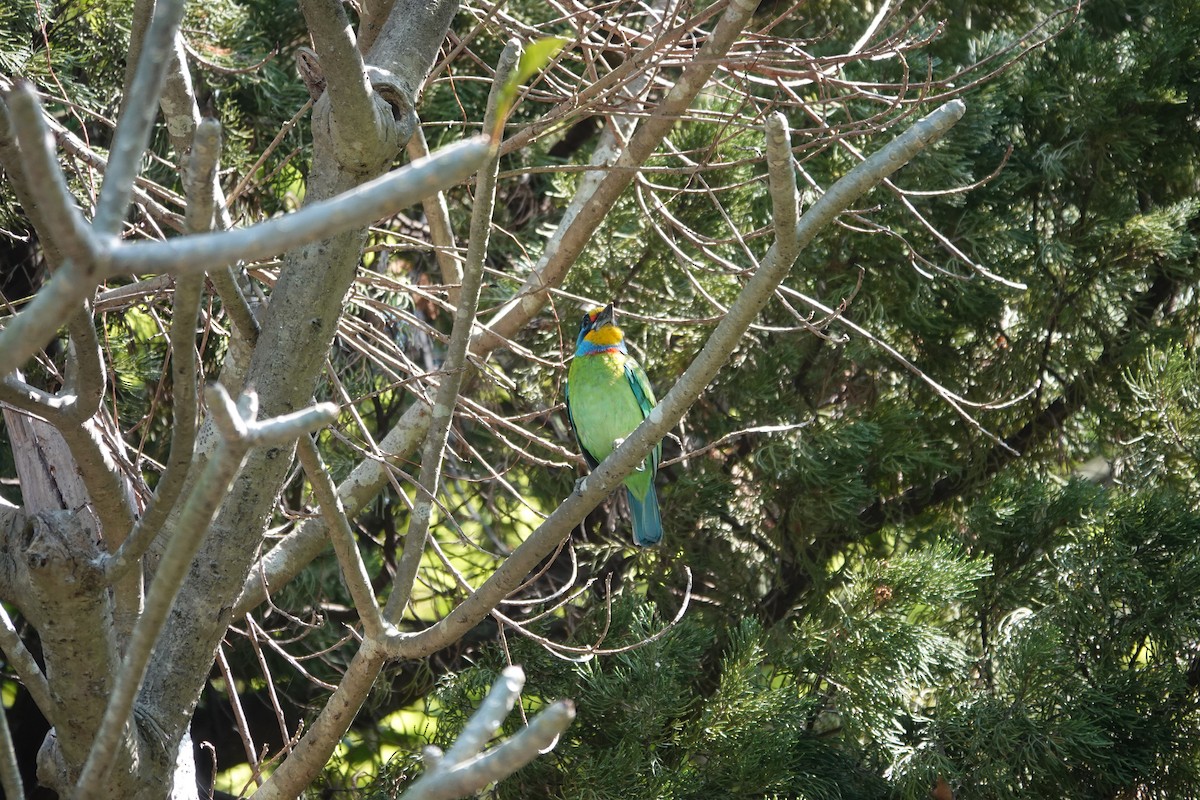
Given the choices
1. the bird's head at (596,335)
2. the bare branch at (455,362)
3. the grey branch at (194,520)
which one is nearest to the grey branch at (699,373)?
the bare branch at (455,362)

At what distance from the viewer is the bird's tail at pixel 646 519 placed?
3559 mm

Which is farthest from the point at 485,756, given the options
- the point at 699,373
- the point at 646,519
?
the point at 646,519

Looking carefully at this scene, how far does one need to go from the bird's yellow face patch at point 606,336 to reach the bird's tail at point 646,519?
74 cm

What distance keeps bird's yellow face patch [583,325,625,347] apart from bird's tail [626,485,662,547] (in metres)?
0.74

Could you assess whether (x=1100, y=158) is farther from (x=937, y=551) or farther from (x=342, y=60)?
(x=342, y=60)

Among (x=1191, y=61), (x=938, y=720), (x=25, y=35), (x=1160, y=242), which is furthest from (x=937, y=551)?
(x=25, y=35)

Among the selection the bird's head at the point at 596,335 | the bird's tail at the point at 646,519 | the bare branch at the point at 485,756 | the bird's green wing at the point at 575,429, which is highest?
the bird's head at the point at 596,335

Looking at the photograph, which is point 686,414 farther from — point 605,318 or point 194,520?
point 194,520

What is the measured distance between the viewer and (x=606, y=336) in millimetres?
4113

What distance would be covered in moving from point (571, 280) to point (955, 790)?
2097mm

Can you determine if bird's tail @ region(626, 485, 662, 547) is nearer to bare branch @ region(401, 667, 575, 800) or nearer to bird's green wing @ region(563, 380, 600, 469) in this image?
bird's green wing @ region(563, 380, 600, 469)

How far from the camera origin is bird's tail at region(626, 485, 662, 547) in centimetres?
356

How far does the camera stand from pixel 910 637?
10.4ft

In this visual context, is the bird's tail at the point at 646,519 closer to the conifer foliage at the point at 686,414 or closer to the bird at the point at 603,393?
the conifer foliage at the point at 686,414
